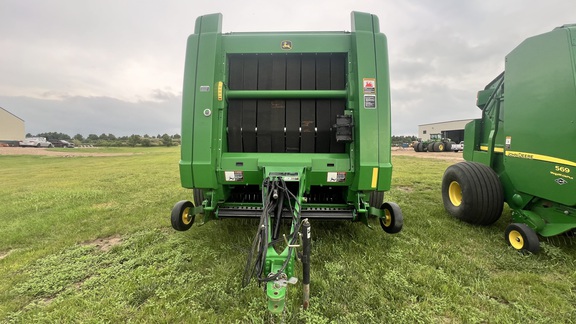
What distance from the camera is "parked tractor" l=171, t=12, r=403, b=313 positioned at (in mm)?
3029

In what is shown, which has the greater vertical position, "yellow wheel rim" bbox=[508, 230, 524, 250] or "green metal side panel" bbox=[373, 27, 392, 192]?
"green metal side panel" bbox=[373, 27, 392, 192]

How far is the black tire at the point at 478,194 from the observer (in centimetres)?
393

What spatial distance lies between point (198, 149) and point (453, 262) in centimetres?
300

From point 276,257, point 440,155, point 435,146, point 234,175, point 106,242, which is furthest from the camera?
point 435,146

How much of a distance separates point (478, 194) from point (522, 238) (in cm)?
93

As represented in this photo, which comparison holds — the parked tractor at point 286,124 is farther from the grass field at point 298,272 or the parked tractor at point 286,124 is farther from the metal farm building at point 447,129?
the metal farm building at point 447,129

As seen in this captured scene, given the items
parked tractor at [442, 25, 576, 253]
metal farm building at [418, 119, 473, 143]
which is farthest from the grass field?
metal farm building at [418, 119, 473, 143]

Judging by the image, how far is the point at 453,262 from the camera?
2.91 metres

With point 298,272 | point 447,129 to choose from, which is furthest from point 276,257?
point 447,129

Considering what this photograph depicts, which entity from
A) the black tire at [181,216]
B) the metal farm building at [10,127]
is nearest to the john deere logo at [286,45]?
the black tire at [181,216]

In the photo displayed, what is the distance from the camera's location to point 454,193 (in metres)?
4.75

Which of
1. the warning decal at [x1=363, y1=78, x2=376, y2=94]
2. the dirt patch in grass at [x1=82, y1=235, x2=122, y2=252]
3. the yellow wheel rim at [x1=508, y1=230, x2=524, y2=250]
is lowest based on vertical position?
the dirt patch in grass at [x1=82, y1=235, x2=122, y2=252]

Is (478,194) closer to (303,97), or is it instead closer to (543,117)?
(543,117)

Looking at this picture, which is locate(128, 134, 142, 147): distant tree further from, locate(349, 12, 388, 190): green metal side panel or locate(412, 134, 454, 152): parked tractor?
locate(349, 12, 388, 190): green metal side panel
